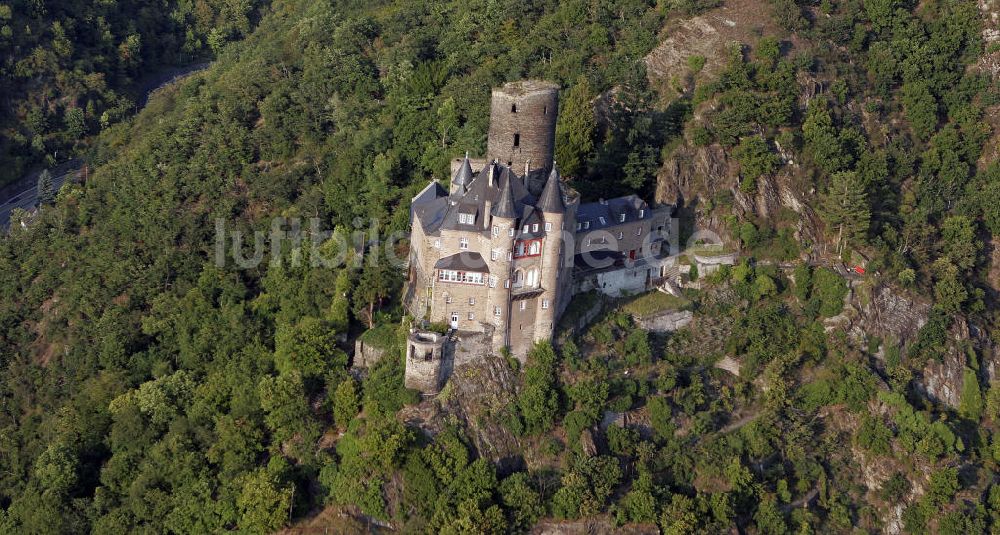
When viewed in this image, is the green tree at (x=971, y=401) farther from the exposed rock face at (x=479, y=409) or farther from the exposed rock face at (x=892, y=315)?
the exposed rock face at (x=479, y=409)

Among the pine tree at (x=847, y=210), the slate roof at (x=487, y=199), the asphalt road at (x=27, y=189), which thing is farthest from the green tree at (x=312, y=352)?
the asphalt road at (x=27, y=189)

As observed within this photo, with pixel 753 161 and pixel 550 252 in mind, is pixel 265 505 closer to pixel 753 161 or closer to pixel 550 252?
pixel 550 252

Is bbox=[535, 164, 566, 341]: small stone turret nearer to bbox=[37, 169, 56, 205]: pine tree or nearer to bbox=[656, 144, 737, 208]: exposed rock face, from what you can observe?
bbox=[656, 144, 737, 208]: exposed rock face

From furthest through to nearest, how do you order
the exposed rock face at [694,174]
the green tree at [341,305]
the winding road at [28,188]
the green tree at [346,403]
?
the winding road at [28,188]
the exposed rock face at [694,174]
the green tree at [341,305]
the green tree at [346,403]

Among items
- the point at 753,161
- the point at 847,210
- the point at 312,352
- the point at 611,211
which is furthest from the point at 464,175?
the point at 847,210

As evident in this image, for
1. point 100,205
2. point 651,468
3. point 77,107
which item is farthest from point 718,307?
point 77,107

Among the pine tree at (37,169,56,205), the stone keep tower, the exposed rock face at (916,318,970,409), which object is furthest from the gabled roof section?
the pine tree at (37,169,56,205)
